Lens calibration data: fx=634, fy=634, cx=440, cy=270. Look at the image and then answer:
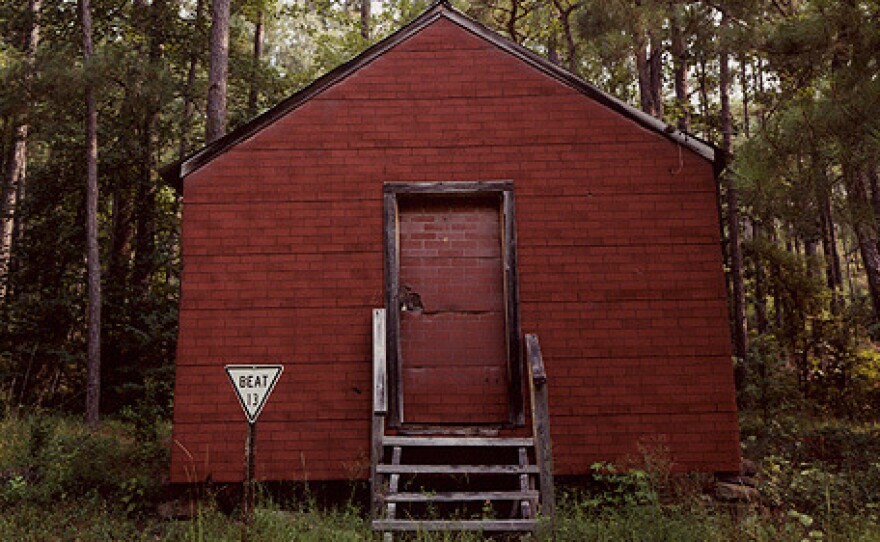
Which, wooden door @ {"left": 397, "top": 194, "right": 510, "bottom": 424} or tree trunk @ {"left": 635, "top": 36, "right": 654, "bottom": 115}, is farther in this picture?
tree trunk @ {"left": 635, "top": 36, "right": 654, "bottom": 115}

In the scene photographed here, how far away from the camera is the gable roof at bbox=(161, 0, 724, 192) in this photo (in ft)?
21.7

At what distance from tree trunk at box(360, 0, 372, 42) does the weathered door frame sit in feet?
49.5

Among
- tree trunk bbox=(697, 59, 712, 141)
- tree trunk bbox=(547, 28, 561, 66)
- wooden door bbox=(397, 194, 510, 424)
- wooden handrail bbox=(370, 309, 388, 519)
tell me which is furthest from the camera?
tree trunk bbox=(697, 59, 712, 141)

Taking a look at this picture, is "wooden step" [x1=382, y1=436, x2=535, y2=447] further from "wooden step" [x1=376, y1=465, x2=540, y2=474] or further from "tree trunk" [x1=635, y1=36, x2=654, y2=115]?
"tree trunk" [x1=635, y1=36, x2=654, y2=115]

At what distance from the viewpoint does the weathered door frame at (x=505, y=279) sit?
248 inches

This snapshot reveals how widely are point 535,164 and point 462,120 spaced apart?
911 millimetres

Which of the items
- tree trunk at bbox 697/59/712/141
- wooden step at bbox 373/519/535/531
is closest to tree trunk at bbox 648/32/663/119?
tree trunk at bbox 697/59/712/141

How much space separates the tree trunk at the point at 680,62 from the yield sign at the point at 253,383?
36.7 feet

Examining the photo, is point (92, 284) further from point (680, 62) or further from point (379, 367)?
point (680, 62)

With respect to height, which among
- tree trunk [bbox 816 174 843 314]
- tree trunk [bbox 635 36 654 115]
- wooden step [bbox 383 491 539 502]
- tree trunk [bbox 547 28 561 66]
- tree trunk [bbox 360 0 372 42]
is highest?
tree trunk [bbox 360 0 372 42]

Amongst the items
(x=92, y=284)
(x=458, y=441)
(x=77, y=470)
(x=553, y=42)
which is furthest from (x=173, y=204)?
(x=458, y=441)

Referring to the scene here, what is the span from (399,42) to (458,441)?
14.0 feet

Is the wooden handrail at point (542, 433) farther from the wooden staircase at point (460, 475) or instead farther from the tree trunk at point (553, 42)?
the tree trunk at point (553, 42)

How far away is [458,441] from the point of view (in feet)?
18.7
